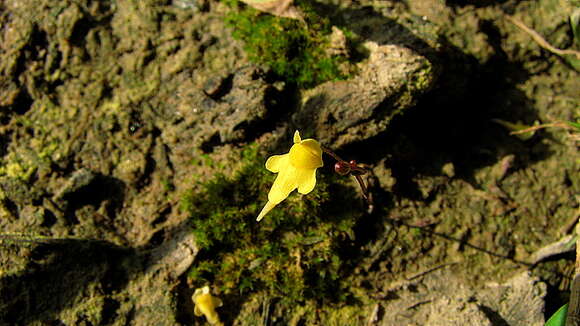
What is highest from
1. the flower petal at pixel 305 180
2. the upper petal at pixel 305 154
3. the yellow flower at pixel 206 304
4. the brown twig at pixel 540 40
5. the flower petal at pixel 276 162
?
the upper petal at pixel 305 154

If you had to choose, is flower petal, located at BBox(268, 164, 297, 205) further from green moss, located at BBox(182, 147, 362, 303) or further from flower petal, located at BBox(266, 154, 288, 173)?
green moss, located at BBox(182, 147, 362, 303)

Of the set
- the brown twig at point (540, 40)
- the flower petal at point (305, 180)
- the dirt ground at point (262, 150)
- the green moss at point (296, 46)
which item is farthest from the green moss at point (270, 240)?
the brown twig at point (540, 40)

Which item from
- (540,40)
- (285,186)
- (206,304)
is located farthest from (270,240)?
(540,40)

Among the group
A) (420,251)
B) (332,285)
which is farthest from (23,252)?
(420,251)

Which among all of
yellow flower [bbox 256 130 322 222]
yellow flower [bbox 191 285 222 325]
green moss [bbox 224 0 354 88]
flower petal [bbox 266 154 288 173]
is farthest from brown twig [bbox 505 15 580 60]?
yellow flower [bbox 191 285 222 325]

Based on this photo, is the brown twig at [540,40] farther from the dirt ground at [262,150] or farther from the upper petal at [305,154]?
the upper petal at [305,154]
